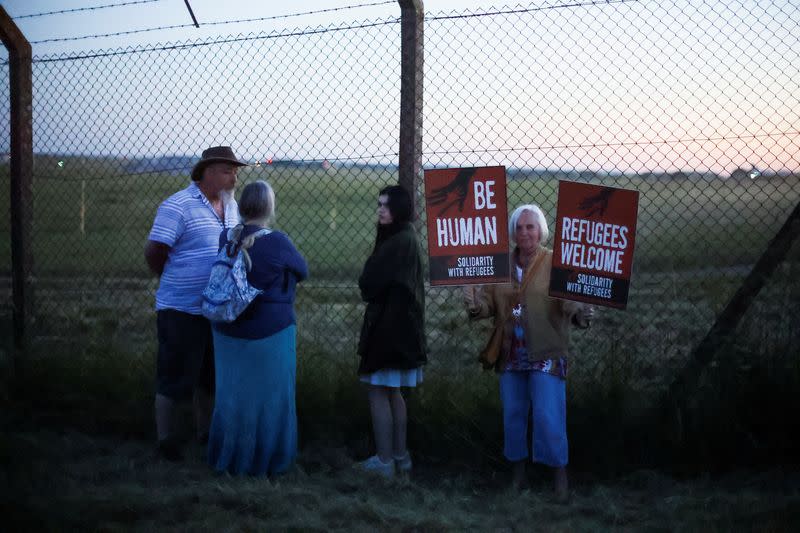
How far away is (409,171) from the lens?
4973 millimetres

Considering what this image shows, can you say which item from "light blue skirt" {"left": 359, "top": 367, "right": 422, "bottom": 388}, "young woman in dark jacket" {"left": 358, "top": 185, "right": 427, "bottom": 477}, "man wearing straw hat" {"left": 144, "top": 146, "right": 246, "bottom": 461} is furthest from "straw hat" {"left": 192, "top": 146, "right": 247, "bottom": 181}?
"light blue skirt" {"left": 359, "top": 367, "right": 422, "bottom": 388}

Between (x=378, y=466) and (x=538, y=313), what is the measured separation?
1.23m

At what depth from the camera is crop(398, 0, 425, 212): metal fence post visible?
16.3ft

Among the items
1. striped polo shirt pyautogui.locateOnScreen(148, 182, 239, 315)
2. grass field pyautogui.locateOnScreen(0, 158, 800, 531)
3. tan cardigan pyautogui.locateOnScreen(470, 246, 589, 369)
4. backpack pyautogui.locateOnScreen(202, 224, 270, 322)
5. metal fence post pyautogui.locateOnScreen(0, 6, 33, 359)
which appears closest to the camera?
grass field pyautogui.locateOnScreen(0, 158, 800, 531)

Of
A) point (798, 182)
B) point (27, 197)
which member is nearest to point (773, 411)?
point (798, 182)

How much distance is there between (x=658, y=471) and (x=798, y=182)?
167 cm

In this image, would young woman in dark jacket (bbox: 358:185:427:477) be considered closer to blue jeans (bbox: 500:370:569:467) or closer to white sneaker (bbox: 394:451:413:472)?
white sneaker (bbox: 394:451:413:472)

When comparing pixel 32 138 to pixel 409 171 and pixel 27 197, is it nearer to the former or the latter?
pixel 27 197

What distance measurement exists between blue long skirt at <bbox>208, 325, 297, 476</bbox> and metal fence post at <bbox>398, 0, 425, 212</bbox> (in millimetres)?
1143

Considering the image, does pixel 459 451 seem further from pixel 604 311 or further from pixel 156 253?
pixel 604 311

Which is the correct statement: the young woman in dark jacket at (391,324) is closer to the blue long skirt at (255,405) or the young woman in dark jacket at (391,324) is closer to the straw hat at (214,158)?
the blue long skirt at (255,405)

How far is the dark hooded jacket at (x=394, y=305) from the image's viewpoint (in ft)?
15.5

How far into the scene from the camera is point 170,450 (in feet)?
16.4

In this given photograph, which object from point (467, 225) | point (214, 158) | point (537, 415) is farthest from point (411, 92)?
point (537, 415)
